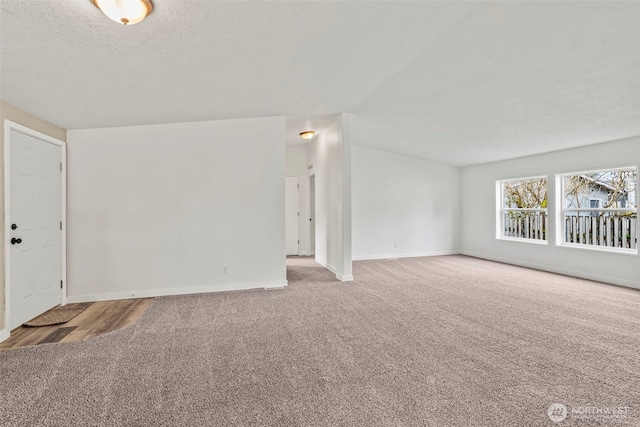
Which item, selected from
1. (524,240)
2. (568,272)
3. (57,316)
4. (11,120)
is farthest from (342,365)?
(524,240)

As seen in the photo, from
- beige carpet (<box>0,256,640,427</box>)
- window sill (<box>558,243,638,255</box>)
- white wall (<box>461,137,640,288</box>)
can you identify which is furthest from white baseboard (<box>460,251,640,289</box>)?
beige carpet (<box>0,256,640,427</box>)

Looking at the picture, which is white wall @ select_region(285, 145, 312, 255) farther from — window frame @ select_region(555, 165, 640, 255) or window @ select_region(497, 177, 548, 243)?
window frame @ select_region(555, 165, 640, 255)

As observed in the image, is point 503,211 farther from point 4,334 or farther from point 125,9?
point 4,334

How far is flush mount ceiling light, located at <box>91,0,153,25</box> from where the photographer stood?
181 centimetres

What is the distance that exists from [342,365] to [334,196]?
11.5 feet

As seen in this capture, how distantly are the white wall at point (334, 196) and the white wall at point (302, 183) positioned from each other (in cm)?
86

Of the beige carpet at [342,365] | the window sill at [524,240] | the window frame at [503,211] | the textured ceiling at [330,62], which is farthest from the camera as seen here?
the window frame at [503,211]

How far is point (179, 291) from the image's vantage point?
4344 millimetres

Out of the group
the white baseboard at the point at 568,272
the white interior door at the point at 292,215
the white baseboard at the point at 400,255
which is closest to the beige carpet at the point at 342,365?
the white baseboard at the point at 568,272

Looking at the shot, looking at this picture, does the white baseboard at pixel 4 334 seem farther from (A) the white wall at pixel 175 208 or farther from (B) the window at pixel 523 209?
(B) the window at pixel 523 209

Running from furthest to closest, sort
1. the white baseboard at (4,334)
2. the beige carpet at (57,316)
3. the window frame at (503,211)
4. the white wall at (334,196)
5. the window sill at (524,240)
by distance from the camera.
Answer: the window frame at (503,211)
the window sill at (524,240)
the white wall at (334,196)
the beige carpet at (57,316)
the white baseboard at (4,334)

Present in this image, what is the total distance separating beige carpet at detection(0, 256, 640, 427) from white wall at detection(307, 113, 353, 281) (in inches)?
50.5

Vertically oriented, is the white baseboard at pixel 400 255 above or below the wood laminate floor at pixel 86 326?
above

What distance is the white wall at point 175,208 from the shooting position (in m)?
4.07
